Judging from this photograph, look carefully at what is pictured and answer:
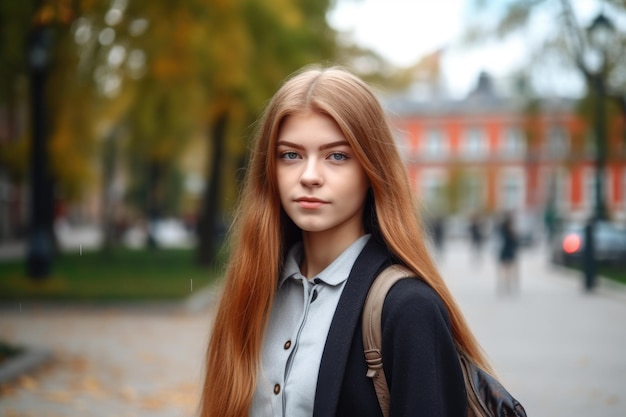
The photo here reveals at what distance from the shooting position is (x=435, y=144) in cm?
8281

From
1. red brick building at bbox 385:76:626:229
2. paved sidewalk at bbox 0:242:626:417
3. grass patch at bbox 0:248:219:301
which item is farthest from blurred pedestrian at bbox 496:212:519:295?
red brick building at bbox 385:76:626:229

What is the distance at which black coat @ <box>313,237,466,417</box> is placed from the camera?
1.84 meters

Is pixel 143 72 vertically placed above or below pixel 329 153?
above

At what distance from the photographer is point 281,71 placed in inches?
663

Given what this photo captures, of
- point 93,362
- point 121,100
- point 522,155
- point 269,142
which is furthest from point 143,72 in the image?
point 522,155

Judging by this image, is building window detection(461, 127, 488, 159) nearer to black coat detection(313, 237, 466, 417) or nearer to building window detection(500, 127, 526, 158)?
building window detection(500, 127, 526, 158)

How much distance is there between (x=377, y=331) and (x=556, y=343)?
10.3 m

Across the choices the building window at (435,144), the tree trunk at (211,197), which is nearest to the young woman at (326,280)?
the tree trunk at (211,197)

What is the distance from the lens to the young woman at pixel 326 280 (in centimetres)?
188

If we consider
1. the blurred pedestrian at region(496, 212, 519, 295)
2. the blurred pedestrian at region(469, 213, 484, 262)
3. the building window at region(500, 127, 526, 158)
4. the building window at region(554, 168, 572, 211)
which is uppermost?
the building window at region(500, 127, 526, 158)

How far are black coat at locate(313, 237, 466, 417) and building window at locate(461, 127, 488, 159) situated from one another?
80.9m

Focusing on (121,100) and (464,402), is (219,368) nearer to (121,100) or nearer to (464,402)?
(464,402)

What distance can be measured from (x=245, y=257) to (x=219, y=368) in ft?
1.04

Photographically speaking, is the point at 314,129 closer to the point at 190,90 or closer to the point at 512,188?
the point at 190,90
